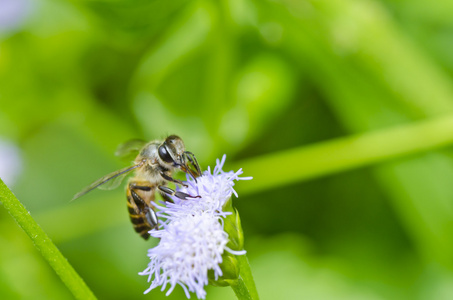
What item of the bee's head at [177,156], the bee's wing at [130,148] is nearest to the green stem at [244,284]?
the bee's head at [177,156]

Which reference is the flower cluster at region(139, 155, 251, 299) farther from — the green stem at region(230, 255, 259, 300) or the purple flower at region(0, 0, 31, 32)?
the purple flower at region(0, 0, 31, 32)

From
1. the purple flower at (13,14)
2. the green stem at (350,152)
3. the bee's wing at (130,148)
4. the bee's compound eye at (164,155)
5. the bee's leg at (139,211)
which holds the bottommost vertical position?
the bee's leg at (139,211)

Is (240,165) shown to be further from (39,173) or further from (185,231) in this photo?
(185,231)

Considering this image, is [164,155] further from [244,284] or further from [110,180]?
[244,284]

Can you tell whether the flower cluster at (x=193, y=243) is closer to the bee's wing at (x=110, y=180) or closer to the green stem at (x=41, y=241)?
the green stem at (x=41, y=241)

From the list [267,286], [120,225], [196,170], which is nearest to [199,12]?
[120,225]
